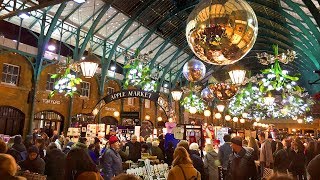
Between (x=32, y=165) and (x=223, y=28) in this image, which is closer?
(x=223, y=28)

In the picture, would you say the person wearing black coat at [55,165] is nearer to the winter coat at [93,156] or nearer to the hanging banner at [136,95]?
the winter coat at [93,156]

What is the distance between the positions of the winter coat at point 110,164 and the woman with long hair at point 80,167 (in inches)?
85.6

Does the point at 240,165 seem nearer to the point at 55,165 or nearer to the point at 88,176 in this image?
the point at 88,176

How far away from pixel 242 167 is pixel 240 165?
48mm

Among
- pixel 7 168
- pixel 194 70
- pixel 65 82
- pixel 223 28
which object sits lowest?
pixel 7 168

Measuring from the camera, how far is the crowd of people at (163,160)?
3.29 metres

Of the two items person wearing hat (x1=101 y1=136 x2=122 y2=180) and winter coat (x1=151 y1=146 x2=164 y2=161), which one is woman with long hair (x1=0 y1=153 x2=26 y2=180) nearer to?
person wearing hat (x1=101 y1=136 x2=122 y2=180)

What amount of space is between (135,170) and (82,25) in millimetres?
12404

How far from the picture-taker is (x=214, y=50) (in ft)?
9.76

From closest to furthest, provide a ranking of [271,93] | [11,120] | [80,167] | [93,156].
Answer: [80,167], [93,156], [271,93], [11,120]

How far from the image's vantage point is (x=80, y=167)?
3.39 meters

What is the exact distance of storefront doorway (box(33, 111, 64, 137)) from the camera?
16125mm

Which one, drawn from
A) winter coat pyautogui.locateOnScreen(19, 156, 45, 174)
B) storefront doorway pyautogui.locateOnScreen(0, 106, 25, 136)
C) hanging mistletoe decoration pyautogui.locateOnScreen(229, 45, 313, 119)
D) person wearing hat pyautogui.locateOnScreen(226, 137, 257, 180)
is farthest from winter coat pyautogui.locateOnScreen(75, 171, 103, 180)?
storefront doorway pyautogui.locateOnScreen(0, 106, 25, 136)

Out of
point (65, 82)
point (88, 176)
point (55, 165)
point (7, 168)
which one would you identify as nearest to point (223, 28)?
point (88, 176)
